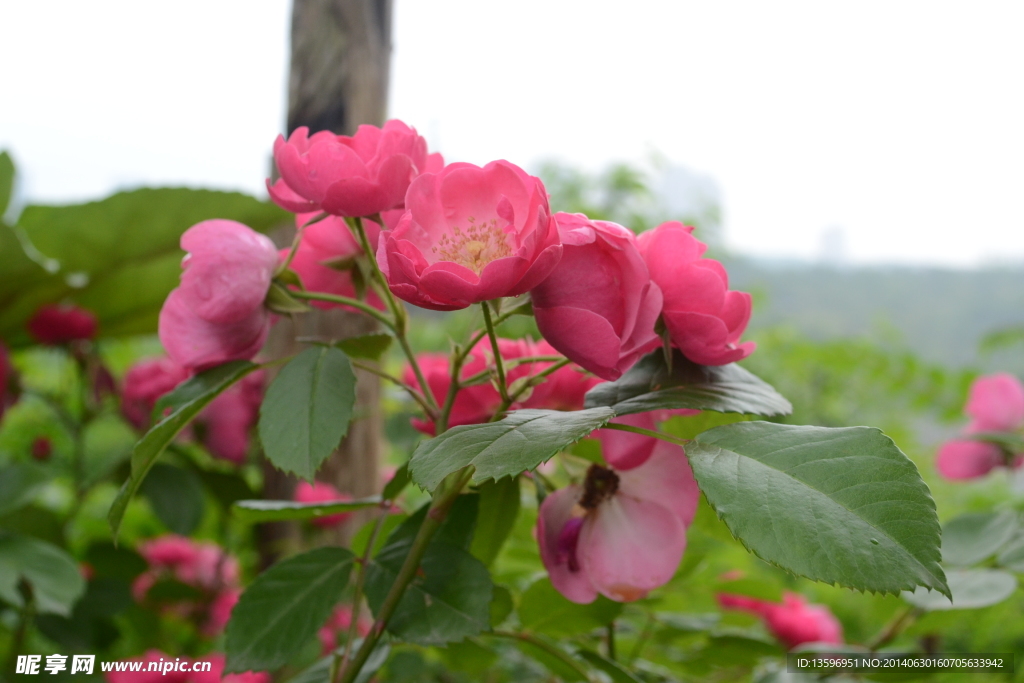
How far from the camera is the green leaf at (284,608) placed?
294 millimetres

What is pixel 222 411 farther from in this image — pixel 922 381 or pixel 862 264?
pixel 862 264

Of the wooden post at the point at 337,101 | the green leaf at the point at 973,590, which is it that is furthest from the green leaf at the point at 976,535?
the wooden post at the point at 337,101

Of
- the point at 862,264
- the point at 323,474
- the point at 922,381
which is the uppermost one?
the point at 323,474

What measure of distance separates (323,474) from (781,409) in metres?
0.69

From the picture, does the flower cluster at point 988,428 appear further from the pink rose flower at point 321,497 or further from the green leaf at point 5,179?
the green leaf at point 5,179

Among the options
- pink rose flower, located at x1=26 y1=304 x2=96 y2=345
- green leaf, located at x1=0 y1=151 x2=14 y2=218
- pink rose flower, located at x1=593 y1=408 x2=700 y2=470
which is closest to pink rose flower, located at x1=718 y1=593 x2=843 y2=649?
pink rose flower, located at x1=593 y1=408 x2=700 y2=470

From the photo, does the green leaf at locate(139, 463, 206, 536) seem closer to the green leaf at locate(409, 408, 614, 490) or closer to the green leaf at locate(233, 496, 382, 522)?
the green leaf at locate(233, 496, 382, 522)

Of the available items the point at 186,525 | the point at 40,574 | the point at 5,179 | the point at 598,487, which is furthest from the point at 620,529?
the point at 5,179

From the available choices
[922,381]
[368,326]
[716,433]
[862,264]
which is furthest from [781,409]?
[862,264]

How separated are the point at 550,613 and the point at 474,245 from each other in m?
0.22

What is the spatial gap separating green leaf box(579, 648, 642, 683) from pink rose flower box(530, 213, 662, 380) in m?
0.14

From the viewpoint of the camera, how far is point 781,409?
271mm

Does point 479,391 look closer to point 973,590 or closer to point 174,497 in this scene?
point 973,590

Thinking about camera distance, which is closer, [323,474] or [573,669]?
[573,669]
